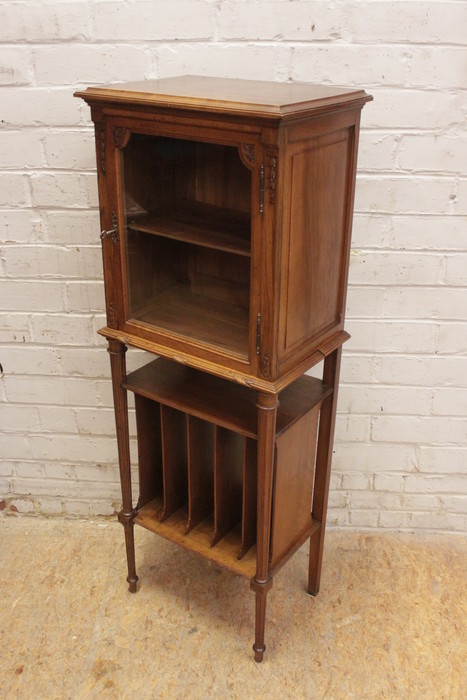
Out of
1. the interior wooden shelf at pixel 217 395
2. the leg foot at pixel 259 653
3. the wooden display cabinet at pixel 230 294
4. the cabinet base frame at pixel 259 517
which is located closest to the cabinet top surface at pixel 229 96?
the wooden display cabinet at pixel 230 294

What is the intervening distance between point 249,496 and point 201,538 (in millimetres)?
190

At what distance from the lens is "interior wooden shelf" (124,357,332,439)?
1443mm

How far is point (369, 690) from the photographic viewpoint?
60.8 inches

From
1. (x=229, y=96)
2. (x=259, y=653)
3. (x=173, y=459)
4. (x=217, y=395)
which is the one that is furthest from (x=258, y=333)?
(x=259, y=653)

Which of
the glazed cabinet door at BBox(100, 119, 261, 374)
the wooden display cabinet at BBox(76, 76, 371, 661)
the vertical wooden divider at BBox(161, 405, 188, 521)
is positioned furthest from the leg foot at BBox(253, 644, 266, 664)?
the glazed cabinet door at BBox(100, 119, 261, 374)

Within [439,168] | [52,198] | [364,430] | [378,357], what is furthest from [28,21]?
[364,430]

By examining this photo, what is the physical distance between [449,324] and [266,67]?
77 centimetres

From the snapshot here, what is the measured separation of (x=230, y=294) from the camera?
143cm

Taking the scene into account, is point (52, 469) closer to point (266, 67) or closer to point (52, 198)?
point (52, 198)

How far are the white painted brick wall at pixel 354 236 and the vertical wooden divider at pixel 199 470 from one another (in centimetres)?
36

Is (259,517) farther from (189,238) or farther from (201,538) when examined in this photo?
(189,238)

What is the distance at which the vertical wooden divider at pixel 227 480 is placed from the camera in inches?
60.3

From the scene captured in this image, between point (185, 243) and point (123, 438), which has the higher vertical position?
point (185, 243)

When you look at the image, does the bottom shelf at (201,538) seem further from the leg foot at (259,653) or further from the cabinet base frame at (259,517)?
the leg foot at (259,653)
